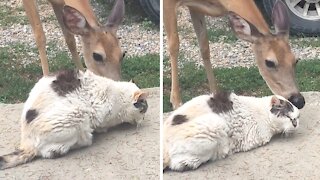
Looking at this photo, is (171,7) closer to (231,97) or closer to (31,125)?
(231,97)

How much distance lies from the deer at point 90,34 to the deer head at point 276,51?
1.52 ft

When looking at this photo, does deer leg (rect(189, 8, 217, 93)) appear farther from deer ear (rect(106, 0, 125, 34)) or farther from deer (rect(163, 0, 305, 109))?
deer ear (rect(106, 0, 125, 34))

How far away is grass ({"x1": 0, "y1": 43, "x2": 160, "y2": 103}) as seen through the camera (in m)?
3.55

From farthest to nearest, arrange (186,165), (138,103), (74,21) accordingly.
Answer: (138,103) < (74,21) < (186,165)

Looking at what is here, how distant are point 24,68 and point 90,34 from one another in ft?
0.95

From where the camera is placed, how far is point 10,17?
356 cm

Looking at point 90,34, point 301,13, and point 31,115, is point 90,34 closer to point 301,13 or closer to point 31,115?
point 31,115

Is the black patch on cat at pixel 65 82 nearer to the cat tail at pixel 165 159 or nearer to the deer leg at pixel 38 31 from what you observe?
the deer leg at pixel 38 31

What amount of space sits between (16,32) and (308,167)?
1.22m

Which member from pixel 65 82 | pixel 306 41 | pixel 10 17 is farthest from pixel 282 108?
pixel 10 17

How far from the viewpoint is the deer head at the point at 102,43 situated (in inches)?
139

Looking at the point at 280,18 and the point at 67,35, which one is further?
the point at 67,35

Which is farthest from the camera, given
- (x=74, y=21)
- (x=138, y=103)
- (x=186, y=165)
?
(x=138, y=103)

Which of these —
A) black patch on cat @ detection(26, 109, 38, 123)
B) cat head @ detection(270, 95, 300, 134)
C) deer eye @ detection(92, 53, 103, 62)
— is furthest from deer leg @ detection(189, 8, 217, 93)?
black patch on cat @ detection(26, 109, 38, 123)
